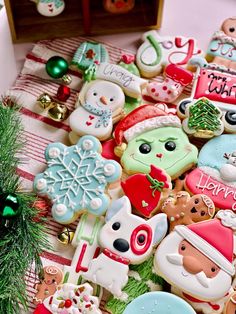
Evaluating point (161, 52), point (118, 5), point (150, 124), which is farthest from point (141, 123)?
point (118, 5)

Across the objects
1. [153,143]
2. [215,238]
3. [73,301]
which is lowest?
[73,301]

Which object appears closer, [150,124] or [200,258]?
[200,258]

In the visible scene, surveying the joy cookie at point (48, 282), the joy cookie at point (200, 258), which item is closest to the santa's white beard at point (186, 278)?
the joy cookie at point (200, 258)

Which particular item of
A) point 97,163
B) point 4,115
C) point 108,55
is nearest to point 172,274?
point 97,163

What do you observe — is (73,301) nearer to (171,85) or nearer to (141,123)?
(141,123)

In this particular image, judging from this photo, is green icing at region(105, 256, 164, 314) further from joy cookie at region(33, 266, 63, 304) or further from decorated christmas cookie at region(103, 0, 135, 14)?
decorated christmas cookie at region(103, 0, 135, 14)
